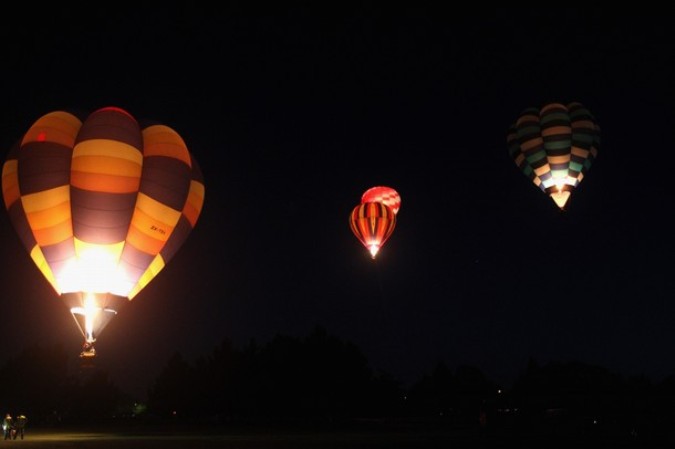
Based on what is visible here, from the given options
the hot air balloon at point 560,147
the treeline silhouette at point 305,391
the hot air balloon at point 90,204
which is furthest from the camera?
the treeline silhouette at point 305,391

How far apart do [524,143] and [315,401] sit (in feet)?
111

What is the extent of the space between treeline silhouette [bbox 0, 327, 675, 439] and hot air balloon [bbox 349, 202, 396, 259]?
9.61 meters

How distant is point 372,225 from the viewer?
126 ft

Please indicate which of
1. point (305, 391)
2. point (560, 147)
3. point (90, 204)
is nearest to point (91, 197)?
point (90, 204)

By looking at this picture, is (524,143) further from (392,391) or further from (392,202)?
(392,391)

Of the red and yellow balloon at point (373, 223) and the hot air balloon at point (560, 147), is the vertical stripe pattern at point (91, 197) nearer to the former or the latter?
the red and yellow balloon at point (373, 223)

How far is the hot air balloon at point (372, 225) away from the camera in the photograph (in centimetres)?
3853

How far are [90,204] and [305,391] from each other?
153ft

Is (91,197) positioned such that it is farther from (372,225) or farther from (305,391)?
(305,391)

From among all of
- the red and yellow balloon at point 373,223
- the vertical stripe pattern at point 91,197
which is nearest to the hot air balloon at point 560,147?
the red and yellow balloon at point 373,223

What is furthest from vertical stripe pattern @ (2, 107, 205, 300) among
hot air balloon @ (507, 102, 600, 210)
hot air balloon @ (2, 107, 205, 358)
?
hot air balloon @ (507, 102, 600, 210)

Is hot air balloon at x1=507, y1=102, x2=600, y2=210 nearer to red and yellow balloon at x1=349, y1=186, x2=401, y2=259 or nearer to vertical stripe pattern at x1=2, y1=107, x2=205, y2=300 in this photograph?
red and yellow balloon at x1=349, y1=186, x2=401, y2=259

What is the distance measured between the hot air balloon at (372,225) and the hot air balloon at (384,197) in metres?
1.62

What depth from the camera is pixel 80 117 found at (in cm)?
2334
